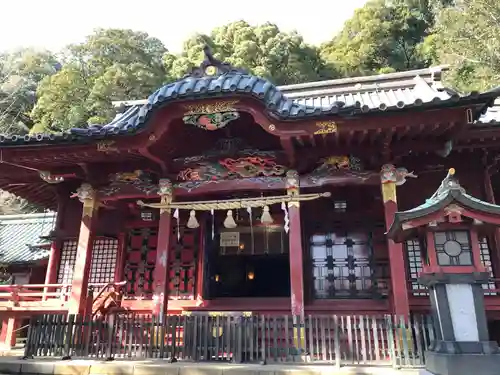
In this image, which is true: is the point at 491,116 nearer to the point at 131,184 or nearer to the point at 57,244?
the point at 131,184

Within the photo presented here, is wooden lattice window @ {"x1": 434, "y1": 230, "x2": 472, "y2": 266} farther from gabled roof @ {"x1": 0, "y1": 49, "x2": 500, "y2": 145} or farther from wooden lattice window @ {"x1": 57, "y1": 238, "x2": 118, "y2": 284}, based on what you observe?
wooden lattice window @ {"x1": 57, "y1": 238, "x2": 118, "y2": 284}

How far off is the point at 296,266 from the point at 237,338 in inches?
72.5

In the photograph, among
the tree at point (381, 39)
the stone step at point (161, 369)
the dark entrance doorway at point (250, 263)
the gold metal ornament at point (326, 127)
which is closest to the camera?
the stone step at point (161, 369)

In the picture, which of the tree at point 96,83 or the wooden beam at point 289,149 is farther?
the tree at point 96,83

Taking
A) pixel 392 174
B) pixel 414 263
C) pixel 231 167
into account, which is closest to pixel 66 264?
pixel 231 167

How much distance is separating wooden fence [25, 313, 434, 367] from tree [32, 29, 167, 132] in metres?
23.6

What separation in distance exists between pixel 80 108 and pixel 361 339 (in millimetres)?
30241

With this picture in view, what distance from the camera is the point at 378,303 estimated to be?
30.5ft

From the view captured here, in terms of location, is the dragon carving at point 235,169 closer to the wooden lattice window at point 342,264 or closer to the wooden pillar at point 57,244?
the wooden lattice window at point 342,264

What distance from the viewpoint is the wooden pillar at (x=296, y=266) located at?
7191 millimetres

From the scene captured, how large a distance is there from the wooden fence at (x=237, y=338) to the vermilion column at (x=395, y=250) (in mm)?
400

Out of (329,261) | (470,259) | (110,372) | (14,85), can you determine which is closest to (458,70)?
(329,261)

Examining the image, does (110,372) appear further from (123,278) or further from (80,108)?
(80,108)

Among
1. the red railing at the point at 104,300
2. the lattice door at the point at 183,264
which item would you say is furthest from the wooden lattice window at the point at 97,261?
the lattice door at the point at 183,264
